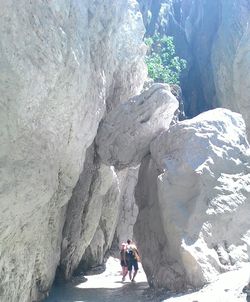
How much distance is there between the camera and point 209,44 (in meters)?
25.9

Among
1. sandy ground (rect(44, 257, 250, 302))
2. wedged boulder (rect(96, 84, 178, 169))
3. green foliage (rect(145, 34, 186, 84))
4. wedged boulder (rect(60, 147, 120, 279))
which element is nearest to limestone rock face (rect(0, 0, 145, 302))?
sandy ground (rect(44, 257, 250, 302))

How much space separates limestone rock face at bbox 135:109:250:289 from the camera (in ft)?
31.4

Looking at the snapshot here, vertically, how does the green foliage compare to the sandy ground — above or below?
above

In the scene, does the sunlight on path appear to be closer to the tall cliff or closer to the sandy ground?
the sandy ground

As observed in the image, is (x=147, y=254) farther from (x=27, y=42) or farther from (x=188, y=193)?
(x=27, y=42)

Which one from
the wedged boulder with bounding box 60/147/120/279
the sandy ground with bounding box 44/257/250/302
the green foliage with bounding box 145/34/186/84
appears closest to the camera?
the sandy ground with bounding box 44/257/250/302

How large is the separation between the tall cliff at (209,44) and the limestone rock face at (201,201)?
10.8 m

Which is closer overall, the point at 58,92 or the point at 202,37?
the point at 58,92

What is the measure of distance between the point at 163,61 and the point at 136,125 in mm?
13697

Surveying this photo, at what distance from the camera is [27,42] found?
7652 millimetres

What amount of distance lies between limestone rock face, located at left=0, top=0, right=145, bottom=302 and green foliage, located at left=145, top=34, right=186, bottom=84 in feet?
40.0

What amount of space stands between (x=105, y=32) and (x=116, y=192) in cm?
694

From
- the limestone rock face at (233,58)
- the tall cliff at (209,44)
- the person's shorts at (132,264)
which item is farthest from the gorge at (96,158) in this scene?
the tall cliff at (209,44)

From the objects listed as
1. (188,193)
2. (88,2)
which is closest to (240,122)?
(188,193)
